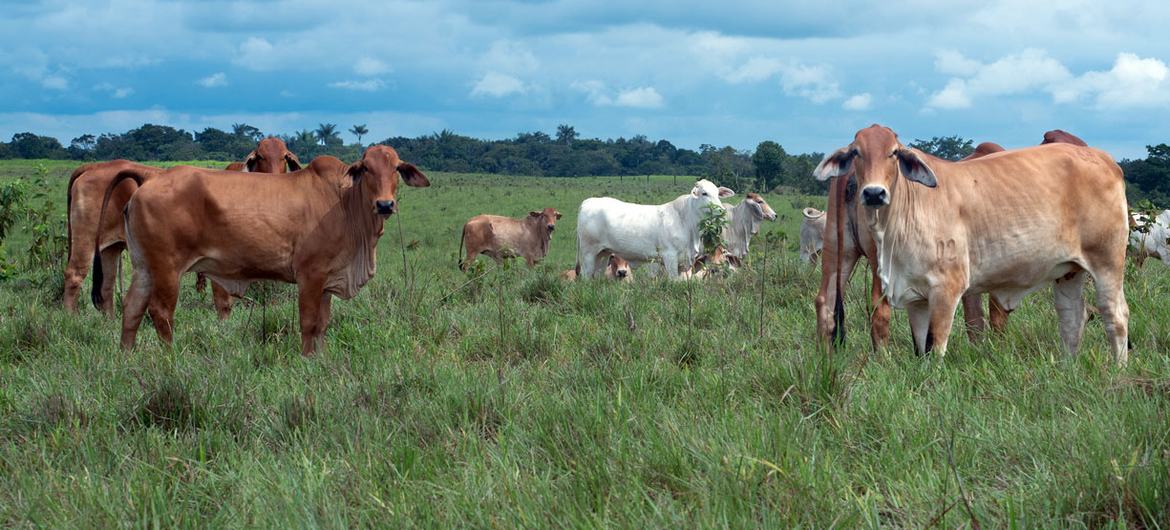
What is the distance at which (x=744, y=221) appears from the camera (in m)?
15.4

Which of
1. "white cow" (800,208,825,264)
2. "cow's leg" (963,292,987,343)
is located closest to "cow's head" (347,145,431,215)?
"cow's leg" (963,292,987,343)

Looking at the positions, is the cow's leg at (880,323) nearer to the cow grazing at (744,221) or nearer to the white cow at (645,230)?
the white cow at (645,230)

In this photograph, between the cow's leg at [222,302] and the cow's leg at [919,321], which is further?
the cow's leg at [222,302]

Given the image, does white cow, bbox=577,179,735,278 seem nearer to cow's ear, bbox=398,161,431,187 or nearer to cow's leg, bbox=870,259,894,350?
cow's ear, bbox=398,161,431,187

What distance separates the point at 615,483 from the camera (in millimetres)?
3158

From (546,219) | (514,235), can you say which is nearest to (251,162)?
(546,219)

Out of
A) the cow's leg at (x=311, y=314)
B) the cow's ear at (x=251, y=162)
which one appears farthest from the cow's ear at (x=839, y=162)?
the cow's ear at (x=251, y=162)

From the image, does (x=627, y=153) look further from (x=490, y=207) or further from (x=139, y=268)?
(x=139, y=268)

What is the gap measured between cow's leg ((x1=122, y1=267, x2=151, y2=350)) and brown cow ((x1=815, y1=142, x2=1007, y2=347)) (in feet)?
14.2

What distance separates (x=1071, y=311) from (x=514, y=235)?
Answer: 13.7 metres

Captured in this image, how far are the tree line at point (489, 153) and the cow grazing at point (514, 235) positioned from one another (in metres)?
45.0

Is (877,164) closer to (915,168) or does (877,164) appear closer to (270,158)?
(915,168)

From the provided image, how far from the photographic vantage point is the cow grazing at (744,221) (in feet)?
49.4

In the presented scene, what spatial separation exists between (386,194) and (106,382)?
2320 millimetres
